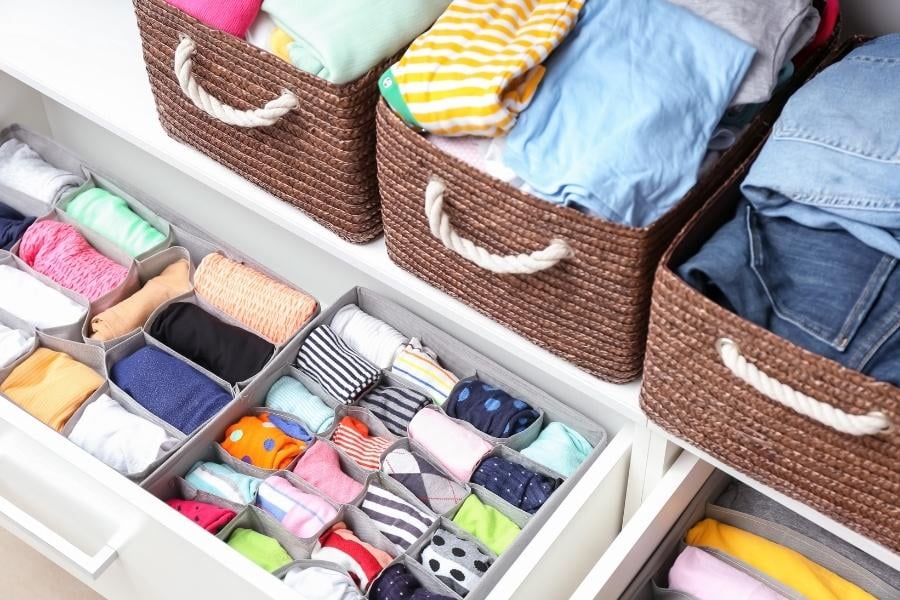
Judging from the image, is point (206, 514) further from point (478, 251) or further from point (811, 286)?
point (811, 286)

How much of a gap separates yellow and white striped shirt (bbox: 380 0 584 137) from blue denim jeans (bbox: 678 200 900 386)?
202 mm

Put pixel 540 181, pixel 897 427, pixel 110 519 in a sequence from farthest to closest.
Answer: pixel 110 519 → pixel 540 181 → pixel 897 427

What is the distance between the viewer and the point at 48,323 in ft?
4.32

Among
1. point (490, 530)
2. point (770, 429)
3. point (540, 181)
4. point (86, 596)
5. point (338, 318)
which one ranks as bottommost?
point (86, 596)

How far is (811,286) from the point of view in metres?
0.85

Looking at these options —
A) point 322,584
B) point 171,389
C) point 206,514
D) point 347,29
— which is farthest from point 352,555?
point 347,29

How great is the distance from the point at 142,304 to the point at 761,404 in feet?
2.55

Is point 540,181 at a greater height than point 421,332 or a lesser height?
greater

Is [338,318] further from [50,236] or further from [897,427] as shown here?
[897,427]

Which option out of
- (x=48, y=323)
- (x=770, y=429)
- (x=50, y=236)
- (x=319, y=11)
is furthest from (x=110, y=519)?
(x=770, y=429)

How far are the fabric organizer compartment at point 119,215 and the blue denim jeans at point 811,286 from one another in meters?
0.77

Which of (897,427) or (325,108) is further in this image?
(325,108)

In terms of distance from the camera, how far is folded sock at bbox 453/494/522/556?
3.61 feet

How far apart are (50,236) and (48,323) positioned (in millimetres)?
127
